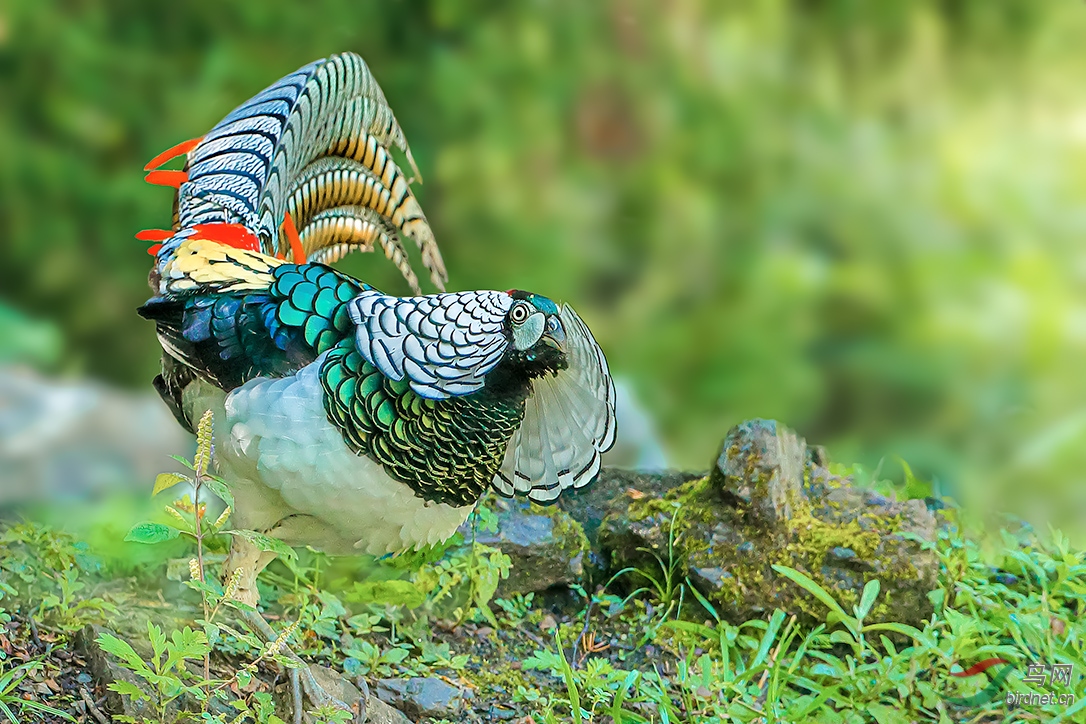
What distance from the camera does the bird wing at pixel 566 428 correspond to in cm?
142

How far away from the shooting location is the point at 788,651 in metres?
2.05

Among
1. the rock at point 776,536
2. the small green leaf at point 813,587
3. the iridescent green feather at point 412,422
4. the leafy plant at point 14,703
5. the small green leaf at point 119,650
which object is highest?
the rock at point 776,536

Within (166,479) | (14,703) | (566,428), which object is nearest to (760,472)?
(566,428)

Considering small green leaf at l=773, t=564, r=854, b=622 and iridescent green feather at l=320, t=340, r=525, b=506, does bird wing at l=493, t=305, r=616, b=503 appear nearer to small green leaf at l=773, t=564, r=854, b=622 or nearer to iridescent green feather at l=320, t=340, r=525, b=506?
iridescent green feather at l=320, t=340, r=525, b=506

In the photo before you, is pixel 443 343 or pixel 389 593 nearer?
pixel 443 343

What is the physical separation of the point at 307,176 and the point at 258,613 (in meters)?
0.85

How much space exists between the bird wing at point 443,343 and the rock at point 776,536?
0.92 metres

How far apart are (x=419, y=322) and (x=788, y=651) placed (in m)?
1.15

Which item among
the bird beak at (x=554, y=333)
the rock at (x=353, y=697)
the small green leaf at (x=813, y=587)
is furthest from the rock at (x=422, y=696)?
the bird beak at (x=554, y=333)

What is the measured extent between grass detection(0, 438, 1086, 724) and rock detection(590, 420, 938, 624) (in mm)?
38

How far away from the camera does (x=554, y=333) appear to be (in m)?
1.38

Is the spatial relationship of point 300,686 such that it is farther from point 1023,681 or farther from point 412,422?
point 1023,681

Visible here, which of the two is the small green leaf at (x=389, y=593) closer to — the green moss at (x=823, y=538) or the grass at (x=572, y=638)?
the grass at (x=572, y=638)

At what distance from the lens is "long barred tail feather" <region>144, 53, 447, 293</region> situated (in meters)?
1.75
